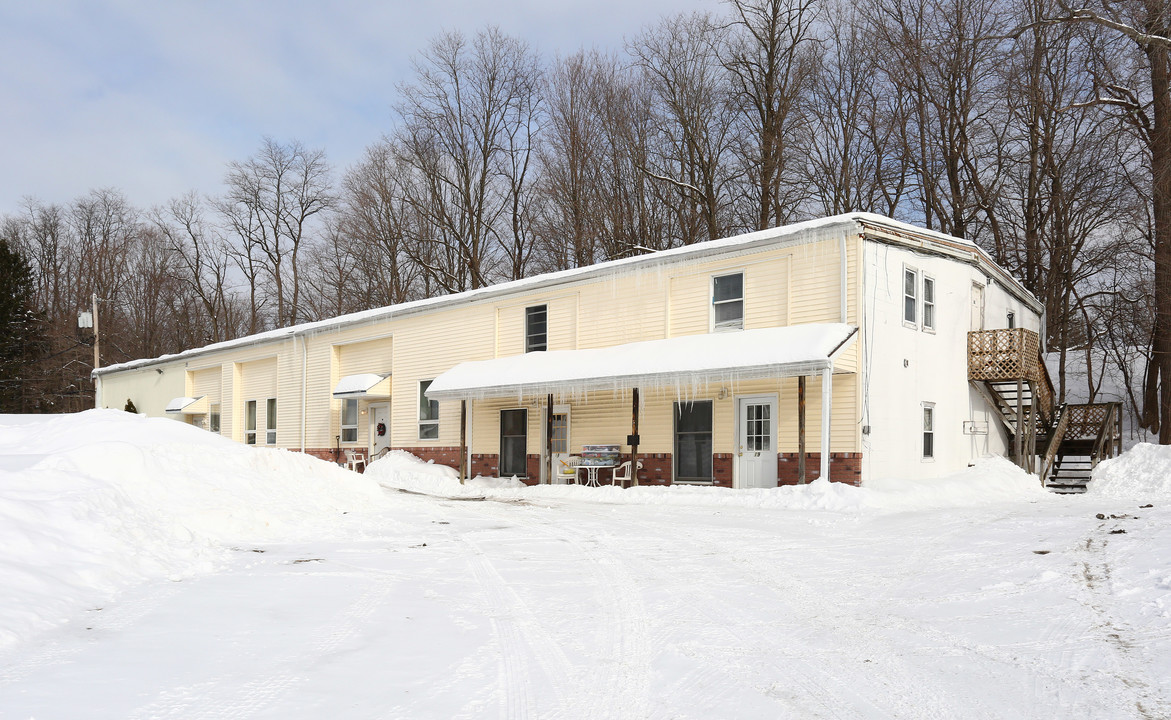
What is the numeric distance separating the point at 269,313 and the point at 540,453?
3388 cm

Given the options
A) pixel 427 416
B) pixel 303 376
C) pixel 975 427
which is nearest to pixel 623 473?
pixel 427 416

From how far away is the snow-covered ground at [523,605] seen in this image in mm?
4602

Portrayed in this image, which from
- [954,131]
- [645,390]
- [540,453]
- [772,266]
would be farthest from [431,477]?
[954,131]

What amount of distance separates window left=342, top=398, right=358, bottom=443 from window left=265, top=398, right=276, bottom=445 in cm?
452

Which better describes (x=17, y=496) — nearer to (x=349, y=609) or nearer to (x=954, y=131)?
(x=349, y=609)

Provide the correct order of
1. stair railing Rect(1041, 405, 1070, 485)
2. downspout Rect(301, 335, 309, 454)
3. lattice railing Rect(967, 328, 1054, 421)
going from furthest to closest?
downspout Rect(301, 335, 309, 454), stair railing Rect(1041, 405, 1070, 485), lattice railing Rect(967, 328, 1054, 421)

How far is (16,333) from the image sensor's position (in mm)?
43781

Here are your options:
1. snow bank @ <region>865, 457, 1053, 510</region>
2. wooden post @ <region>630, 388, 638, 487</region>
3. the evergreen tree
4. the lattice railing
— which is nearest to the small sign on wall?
snow bank @ <region>865, 457, 1053, 510</region>

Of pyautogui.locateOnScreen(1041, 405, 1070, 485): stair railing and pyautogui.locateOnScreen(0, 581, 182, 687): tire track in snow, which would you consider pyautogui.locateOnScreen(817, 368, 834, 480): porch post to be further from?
pyautogui.locateOnScreen(0, 581, 182, 687): tire track in snow

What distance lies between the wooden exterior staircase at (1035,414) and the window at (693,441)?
660 centimetres

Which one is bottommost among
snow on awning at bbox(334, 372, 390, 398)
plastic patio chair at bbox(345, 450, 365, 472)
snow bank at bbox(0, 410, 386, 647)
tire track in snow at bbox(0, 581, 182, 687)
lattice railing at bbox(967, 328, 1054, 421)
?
plastic patio chair at bbox(345, 450, 365, 472)

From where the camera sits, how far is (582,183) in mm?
34906

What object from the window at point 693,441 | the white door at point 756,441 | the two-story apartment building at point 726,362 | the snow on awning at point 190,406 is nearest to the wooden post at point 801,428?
the two-story apartment building at point 726,362

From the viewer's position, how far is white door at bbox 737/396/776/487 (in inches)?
667
